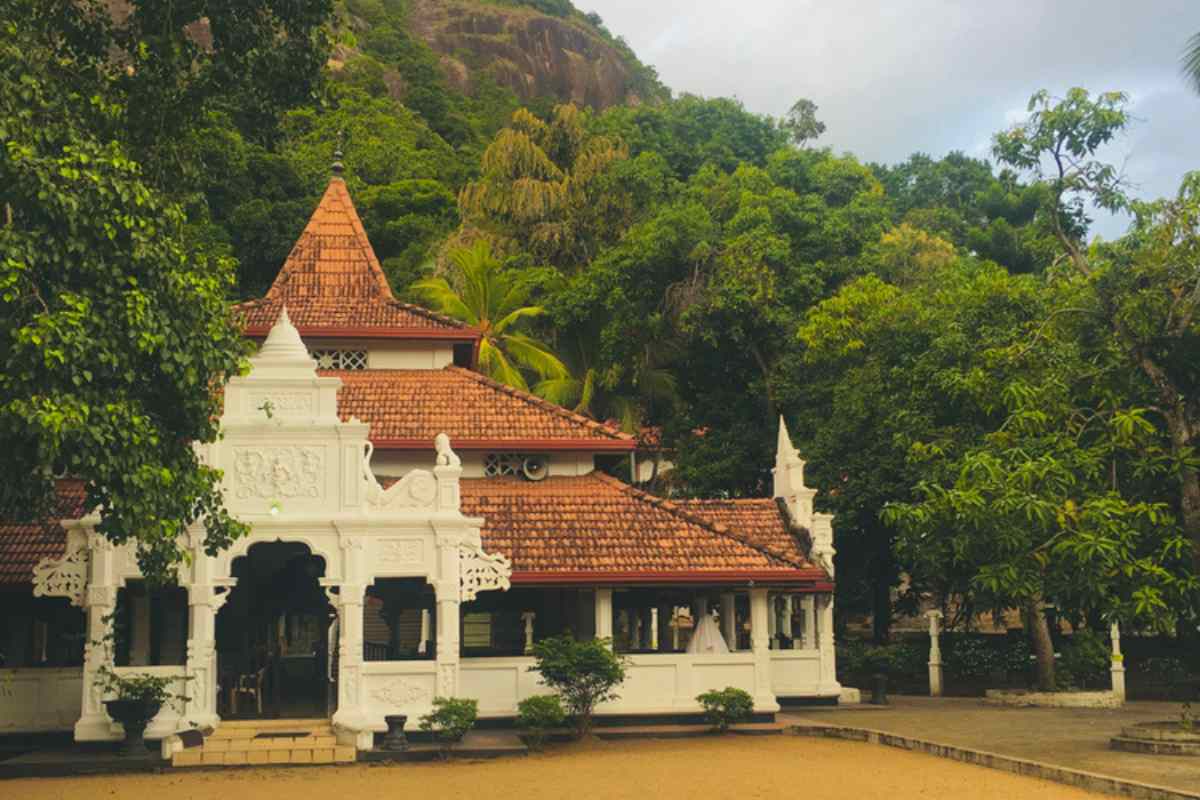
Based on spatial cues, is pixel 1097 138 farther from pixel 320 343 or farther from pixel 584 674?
pixel 320 343

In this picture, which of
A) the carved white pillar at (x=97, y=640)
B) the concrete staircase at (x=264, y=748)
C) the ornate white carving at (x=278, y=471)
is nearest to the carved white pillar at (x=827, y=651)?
the concrete staircase at (x=264, y=748)

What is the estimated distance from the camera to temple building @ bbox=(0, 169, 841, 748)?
1672 centimetres

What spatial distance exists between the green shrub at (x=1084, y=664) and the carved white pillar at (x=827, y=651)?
5.68 meters

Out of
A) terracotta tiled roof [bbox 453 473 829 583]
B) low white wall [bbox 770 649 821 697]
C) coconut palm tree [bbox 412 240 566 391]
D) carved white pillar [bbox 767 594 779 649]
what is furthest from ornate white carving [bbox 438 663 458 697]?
coconut palm tree [bbox 412 240 566 391]

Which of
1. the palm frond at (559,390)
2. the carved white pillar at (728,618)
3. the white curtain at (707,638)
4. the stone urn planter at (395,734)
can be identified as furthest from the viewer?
the palm frond at (559,390)

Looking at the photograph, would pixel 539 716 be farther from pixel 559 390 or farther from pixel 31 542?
pixel 559 390

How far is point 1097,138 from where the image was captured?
17203mm

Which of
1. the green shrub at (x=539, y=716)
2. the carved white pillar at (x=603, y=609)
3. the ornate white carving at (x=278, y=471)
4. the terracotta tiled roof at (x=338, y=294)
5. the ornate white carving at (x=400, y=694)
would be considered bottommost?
the green shrub at (x=539, y=716)

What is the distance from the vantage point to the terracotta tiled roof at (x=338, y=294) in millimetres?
21141

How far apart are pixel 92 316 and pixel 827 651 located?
14.0m

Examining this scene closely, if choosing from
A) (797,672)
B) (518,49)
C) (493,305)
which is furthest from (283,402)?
(518,49)

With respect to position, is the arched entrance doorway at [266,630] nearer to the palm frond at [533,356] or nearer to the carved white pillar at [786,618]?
the carved white pillar at [786,618]

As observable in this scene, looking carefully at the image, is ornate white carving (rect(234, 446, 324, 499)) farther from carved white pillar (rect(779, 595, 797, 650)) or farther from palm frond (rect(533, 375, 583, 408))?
palm frond (rect(533, 375, 583, 408))

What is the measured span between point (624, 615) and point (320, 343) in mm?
10938
